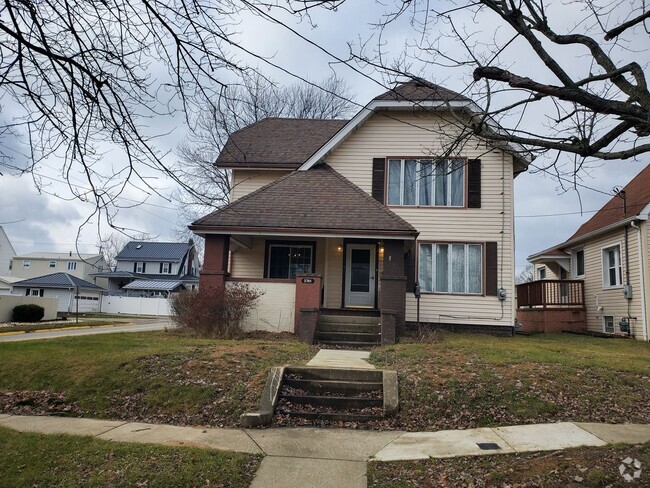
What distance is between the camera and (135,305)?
142ft

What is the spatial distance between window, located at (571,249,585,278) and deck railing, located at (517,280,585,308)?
110 centimetres

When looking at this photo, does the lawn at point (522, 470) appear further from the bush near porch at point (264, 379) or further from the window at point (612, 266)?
the window at point (612, 266)

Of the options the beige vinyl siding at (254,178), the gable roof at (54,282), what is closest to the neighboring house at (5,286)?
the gable roof at (54,282)

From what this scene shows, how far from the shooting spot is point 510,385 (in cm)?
742

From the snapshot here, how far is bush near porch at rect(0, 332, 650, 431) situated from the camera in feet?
22.2

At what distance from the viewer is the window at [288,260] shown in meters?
15.8

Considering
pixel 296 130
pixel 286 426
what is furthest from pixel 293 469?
pixel 296 130

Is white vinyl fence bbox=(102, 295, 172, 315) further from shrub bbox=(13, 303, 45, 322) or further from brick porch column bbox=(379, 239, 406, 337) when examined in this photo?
brick porch column bbox=(379, 239, 406, 337)

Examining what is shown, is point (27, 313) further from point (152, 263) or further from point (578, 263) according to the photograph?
point (152, 263)

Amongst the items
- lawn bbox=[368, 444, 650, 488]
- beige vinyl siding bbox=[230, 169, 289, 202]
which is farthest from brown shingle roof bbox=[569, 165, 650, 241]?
lawn bbox=[368, 444, 650, 488]

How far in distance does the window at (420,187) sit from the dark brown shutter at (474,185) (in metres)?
0.19

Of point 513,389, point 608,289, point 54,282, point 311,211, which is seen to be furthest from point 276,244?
point 54,282

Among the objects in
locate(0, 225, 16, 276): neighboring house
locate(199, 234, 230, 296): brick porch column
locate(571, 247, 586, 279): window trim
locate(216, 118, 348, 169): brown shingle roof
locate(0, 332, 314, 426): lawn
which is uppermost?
locate(216, 118, 348, 169): brown shingle roof

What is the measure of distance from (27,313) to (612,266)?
2678 centimetres
